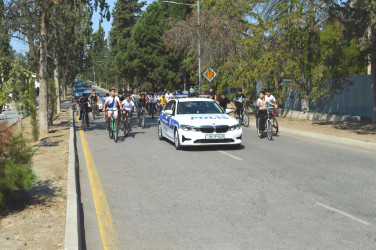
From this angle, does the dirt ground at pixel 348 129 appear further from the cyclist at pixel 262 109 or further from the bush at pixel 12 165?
the bush at pixel 12 165

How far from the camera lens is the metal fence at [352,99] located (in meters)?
24.8

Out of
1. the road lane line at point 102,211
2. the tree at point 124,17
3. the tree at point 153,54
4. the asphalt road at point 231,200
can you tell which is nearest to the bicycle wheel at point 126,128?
the asphalt road at point 231,200

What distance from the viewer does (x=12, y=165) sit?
7.09 m

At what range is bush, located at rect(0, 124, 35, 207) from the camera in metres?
7.01

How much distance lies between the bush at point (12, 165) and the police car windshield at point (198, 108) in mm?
8337

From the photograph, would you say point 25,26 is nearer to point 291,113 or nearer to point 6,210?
point 6,210

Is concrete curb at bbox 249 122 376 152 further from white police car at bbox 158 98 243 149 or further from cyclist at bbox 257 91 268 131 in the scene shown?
white police car at bbox 158 98 243 149

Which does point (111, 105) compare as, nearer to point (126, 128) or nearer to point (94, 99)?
point (126, 128)

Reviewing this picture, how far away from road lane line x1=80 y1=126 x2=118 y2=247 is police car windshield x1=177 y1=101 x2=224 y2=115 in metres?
4.40

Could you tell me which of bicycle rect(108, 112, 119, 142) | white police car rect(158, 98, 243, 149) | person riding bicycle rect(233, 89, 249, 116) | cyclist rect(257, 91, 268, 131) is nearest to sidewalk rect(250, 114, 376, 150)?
cyclist rect(257, 91, 268, 131)

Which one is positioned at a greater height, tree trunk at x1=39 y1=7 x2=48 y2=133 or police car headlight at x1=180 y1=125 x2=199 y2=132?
tree trunk at x1=39 y1=7 x2=48 y2=133

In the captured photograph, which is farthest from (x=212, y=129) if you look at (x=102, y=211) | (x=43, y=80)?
(x=43, y=80)

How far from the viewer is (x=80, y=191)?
9000mm

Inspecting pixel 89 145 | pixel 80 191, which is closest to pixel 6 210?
pixel 80 191
